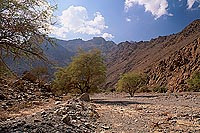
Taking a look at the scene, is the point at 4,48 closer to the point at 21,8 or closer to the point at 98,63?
the point at 21,8

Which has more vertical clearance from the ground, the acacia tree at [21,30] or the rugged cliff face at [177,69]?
the rugged cliff face at [177,69]

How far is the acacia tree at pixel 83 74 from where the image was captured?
131ft

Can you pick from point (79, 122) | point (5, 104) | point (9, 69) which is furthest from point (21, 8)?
point (5, 104)

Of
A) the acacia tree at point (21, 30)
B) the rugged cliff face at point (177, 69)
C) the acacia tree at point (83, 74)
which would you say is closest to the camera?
the acacia tree at point (21, 30)

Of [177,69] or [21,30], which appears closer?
[21,30]

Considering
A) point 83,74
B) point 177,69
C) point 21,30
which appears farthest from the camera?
point 177,69

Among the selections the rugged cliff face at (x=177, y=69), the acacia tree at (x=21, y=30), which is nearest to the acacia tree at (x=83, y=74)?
the acacia tree at (x=21, y=30)

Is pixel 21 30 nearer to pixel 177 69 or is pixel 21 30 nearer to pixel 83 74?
pixel 83 74

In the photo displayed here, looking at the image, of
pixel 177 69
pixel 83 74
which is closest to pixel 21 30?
pixel 83 74

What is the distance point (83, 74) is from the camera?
1587 inches

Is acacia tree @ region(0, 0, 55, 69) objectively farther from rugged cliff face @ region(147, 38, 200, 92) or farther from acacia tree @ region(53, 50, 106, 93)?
rugged cliff face @ region(147, 38, 200, 92)

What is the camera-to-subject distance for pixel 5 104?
19469 mm

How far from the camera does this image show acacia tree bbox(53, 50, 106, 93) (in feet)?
131

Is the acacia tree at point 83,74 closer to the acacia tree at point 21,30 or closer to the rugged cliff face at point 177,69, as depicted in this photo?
the acacia tree at point 21,30
